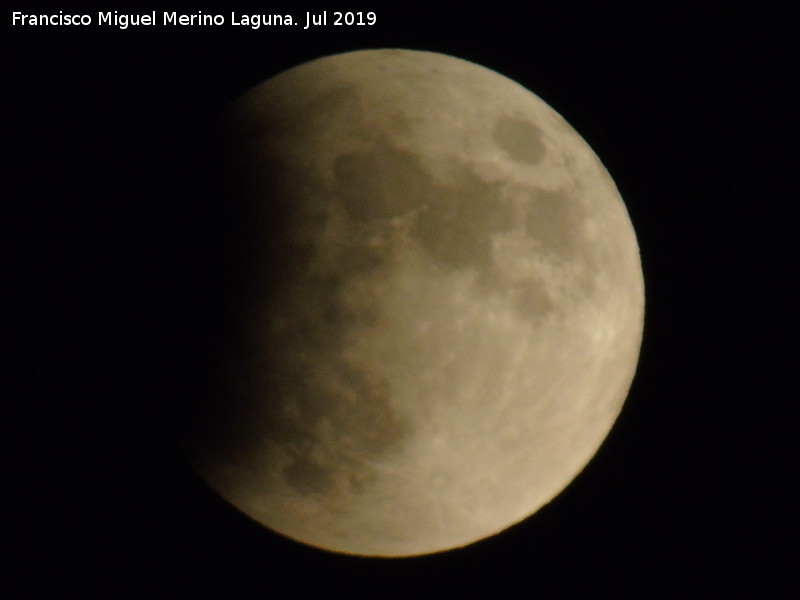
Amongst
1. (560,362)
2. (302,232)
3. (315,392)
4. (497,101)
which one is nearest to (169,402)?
(315,392)

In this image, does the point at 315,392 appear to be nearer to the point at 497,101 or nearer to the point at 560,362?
the point at 560,362

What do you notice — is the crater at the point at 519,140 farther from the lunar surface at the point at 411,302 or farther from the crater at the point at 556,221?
the crater at the point at 556,221

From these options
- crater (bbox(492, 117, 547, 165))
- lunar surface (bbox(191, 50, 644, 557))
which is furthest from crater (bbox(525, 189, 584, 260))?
crater (bbox(492, 117, 547, 165))

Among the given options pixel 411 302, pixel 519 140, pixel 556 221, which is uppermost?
pixel 519 140

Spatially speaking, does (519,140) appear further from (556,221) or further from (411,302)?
(411,302)

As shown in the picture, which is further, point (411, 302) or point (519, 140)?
point (519, 140)

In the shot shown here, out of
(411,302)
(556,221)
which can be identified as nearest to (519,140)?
(556,221)

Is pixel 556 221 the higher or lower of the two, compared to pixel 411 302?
higher
